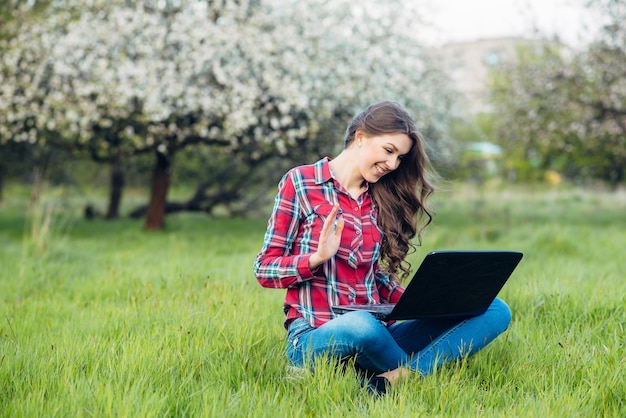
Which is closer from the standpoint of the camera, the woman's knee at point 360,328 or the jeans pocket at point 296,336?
the woman's knee at point 360,328

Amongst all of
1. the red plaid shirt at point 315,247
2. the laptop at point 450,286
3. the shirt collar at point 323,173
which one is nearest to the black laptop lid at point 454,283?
the laptop at point 450,286

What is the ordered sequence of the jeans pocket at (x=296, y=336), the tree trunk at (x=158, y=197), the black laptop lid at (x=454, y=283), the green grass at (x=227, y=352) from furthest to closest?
the tree trunk at (x=158, y=197) → the jeans pocket at (x=296, y=336) → the black laptop lid at (x=454, y=283) → the green grass at (x=227, y=352)

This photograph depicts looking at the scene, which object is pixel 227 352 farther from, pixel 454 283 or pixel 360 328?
pixel 454 283

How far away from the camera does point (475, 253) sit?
3.01 meters

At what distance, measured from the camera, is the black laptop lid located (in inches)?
116

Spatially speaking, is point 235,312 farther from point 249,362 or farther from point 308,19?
point 308,19

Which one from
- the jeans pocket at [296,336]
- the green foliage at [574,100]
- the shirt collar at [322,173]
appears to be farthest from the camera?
the green foliage at [574,100]

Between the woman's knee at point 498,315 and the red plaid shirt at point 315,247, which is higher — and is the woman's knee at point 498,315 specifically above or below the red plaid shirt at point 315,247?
below

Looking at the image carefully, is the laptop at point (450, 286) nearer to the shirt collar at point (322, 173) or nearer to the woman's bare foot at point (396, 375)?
the woman's bare foot at point (396, 375)

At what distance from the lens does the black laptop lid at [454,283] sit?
2.96 meters

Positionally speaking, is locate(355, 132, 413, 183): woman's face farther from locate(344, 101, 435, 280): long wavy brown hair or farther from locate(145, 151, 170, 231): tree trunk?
locate(145, 151, 170, 231): tree trunk

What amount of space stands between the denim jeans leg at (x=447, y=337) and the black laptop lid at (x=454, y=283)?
101 millimetres

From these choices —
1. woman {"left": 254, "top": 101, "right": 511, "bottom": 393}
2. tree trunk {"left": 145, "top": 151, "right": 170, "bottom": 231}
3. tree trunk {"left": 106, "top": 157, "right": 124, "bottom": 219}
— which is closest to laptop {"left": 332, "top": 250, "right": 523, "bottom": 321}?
woman {"left": 254, "top": 101, "right": 511, "bottom": 393}

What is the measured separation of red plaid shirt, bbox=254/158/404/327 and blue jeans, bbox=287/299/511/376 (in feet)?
0.43
